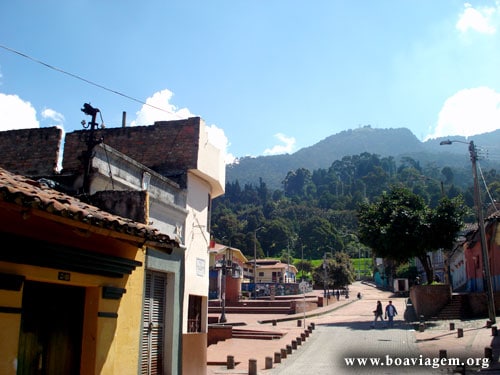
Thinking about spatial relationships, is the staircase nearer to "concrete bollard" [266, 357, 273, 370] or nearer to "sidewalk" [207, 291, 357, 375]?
"sidewalk" [207, 291, 357, 375]

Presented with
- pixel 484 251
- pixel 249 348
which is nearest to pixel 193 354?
pixel 249 348

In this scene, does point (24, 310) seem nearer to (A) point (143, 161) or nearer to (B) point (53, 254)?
(B) point (53, 254)

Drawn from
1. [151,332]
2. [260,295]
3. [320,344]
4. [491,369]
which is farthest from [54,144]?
[260,295]

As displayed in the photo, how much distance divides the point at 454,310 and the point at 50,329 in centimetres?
2426

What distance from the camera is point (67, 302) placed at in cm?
680

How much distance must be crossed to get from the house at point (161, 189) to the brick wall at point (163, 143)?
29 mm

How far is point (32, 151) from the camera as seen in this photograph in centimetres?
1270

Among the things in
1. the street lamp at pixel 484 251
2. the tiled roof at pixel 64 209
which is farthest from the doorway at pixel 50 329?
the street lamp at pixel 484 251

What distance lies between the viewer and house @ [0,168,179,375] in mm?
5398

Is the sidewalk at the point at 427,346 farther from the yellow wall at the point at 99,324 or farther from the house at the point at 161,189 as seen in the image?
the yellow wall at the point at 99,324

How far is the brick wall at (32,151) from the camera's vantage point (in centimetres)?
1245

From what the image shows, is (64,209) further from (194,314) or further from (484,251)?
(484,251)

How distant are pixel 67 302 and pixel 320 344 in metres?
16.2

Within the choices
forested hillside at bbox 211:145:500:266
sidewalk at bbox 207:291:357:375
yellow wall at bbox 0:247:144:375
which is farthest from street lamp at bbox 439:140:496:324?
forested hillside at bbox 211:145:500:266
